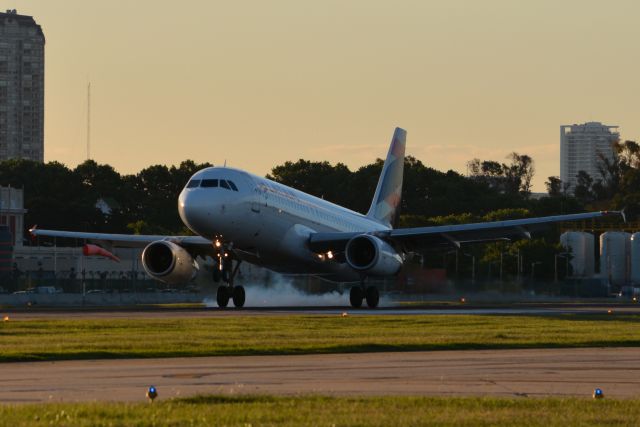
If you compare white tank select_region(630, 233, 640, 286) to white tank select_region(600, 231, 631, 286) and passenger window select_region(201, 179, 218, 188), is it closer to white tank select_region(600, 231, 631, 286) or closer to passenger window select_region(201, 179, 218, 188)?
white tank select_region(600, 231, 631, 286)

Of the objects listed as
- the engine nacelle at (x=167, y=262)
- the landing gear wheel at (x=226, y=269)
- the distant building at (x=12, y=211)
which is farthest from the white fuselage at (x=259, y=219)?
the distant building at (x=12, y=211)

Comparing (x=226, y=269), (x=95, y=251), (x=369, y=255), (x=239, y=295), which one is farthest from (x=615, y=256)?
(x=226, y=269)

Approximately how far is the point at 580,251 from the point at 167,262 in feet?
231

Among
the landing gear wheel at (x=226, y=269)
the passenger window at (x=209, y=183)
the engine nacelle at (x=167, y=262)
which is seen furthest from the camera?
the engine nacelle at (x=167, y=262)

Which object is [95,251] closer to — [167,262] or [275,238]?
[167,262]

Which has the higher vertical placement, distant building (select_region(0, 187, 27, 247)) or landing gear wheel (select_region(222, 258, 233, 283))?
distant building (select_region(0, 187, 27, 247))

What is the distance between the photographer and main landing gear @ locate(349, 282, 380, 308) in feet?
193

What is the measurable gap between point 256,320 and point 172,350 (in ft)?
44.2

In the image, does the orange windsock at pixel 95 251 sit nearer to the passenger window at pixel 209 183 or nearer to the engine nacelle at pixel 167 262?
the engine nacelle at pixel 167 262

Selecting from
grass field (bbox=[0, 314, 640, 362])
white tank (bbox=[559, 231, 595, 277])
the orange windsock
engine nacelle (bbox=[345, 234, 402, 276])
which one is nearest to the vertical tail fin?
the orange windsock

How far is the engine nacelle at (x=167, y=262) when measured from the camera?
186 ft

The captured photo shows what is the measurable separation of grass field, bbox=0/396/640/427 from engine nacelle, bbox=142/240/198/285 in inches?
1487

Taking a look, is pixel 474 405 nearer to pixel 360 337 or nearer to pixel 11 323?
pixel 360 337

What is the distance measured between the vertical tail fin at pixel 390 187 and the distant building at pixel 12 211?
78042 millimetres
